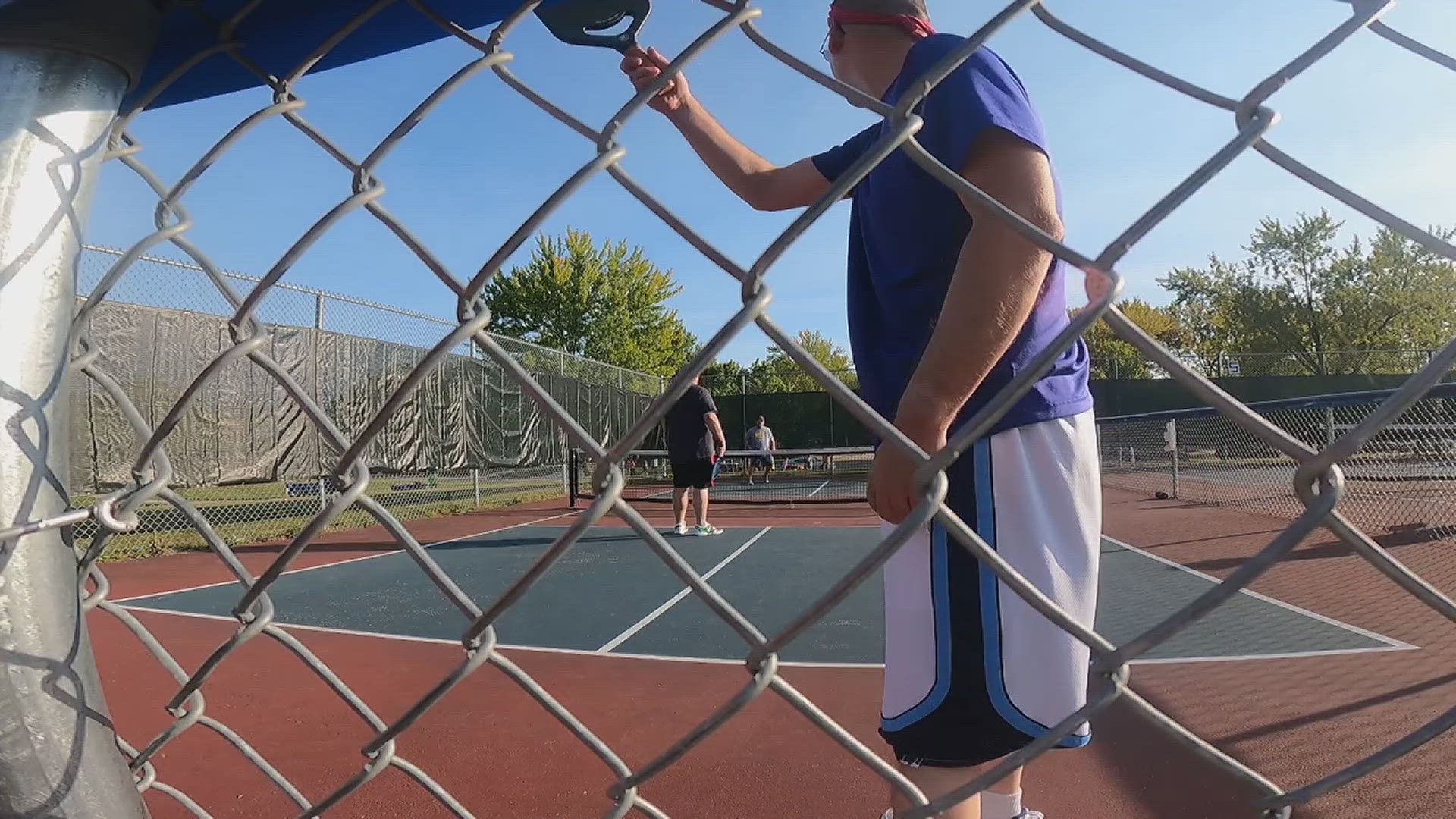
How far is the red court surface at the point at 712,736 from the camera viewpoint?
2.49 metres

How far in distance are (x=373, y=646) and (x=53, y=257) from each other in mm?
4089

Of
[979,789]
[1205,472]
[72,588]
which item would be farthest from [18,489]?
[1205,472]

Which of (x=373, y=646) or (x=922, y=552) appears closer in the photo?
(x=922, y=552)

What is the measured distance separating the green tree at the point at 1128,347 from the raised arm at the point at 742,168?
12.1 meters

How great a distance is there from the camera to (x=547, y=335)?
3012 cm

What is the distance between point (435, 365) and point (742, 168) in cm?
95

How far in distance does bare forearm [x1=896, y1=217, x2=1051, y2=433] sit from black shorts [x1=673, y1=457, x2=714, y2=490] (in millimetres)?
7753

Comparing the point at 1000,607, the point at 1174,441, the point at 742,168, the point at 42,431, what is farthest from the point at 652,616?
the point at 1174,441

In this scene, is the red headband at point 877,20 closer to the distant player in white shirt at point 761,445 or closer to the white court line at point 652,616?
the white court line at point 652,616

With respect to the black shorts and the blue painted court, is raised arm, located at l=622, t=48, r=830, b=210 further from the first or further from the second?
the black shorts

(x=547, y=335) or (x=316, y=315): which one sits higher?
(x=547, y=335)

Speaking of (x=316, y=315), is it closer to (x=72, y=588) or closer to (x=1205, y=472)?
(x=72, y=588)

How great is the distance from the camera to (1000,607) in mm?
1160

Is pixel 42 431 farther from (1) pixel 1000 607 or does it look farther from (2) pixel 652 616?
(2) pixel 652 616
